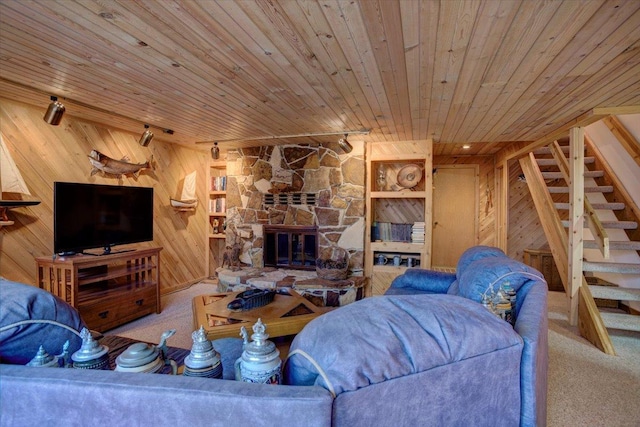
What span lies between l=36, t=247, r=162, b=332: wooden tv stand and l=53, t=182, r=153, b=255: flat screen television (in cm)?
20

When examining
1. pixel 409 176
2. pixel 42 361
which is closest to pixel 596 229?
pixel 409 176

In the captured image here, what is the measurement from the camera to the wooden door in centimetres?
574

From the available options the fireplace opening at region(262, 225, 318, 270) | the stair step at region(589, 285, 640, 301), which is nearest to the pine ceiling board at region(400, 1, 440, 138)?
the fireplace opening at region(262, 225, 318, 270)

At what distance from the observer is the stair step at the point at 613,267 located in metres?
3.16

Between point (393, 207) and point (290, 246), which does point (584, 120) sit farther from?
point (290, 246)

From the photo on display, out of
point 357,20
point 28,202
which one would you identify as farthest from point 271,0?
point 28,202

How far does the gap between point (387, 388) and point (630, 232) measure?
15.0 feet

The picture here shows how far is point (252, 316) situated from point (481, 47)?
2.40 metres

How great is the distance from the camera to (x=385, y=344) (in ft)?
2.70

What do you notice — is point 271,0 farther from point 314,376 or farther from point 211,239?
point 211,239

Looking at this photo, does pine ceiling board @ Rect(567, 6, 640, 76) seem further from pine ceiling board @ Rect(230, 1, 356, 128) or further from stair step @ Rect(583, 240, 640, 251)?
stair step @ Rect(583, 240, 640, 251)

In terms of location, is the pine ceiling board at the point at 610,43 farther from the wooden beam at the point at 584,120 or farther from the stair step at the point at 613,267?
the stair step at the point at 613,267

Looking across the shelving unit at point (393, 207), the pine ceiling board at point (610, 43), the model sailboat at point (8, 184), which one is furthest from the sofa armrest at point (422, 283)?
the model sailboat at point (8, 184)

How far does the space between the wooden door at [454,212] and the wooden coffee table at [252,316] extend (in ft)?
12.5
